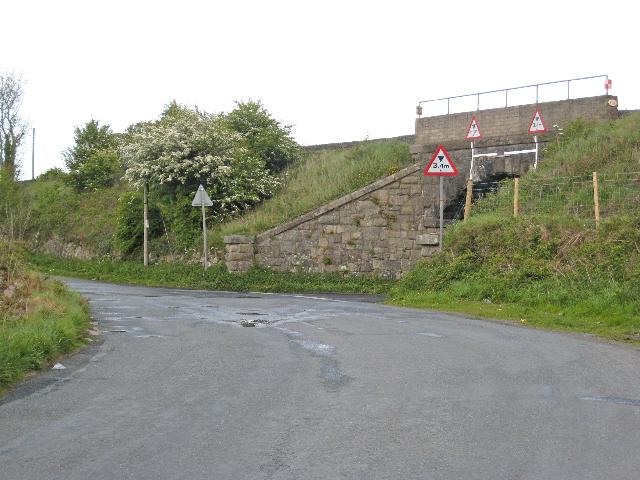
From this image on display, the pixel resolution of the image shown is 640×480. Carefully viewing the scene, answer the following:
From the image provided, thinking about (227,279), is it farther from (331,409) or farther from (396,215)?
(331,409)

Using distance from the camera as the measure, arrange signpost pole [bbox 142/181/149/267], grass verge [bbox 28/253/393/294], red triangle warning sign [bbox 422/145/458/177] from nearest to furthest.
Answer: red triangle warning sign [bbox 422/145/458/177]
grass verge [bbox 28/253/393/294]
signpost pole [bbox 142/181/149/267]

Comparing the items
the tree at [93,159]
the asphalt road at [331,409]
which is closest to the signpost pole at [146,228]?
the tree at [93,159]

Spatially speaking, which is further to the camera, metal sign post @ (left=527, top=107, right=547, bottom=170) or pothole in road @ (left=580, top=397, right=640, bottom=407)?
metal sign post @ (left=527, top=107, right=547, bottom=170)

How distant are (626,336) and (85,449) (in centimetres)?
936

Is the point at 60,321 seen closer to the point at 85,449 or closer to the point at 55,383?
the point at 55,383

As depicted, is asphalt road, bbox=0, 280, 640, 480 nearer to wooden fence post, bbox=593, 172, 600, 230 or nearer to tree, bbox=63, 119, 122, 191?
wooden fence post, bbox=593, 172, 600, 230

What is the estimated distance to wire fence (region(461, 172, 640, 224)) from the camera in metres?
19.2

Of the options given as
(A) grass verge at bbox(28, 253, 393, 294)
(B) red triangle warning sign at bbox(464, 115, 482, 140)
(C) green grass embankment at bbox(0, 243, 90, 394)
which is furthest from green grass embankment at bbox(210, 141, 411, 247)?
(C) green grass embankment at bbox(0, 243, 90, 394)

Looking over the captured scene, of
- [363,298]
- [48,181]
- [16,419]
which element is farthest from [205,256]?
[48,181]

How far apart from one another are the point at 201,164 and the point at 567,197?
15388mm

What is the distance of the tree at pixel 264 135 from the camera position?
115 ft

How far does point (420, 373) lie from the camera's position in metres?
8.70

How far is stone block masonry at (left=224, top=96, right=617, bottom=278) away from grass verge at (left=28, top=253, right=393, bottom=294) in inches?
20.5

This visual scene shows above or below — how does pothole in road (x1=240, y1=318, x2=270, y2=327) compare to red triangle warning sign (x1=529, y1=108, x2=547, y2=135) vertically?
below
